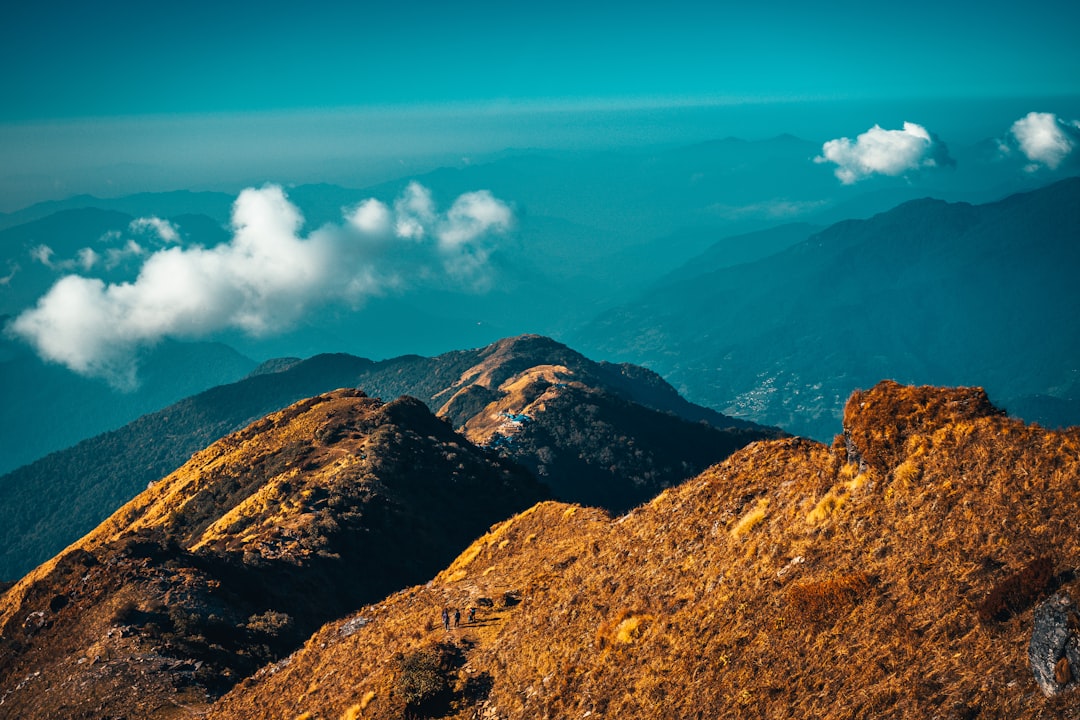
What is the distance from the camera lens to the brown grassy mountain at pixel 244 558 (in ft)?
131

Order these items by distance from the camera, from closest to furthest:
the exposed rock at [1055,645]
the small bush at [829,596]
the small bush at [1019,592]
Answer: the exposed rock at [1055,645]
the small bush at [1019,592]
the small bush at [829,596]

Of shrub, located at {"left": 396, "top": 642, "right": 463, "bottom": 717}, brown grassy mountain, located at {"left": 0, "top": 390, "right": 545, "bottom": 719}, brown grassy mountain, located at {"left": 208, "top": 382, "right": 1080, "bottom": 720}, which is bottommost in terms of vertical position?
brown grassy mountain, located at {"left": 0, "top": 390, "right": 545, "bottom": 719}

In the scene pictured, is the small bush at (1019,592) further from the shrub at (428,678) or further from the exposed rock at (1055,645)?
the shrub at (428,678)

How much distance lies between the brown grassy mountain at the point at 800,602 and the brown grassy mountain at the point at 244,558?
34.3 feet

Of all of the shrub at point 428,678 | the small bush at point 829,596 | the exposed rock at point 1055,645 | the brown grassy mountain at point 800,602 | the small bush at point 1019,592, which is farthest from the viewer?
the shrub at point 428,678

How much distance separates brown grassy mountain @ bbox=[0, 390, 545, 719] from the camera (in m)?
40.1

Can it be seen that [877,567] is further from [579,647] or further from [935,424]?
[579,647]

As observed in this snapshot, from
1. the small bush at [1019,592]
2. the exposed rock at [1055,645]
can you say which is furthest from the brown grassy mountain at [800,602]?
the exposed rock at [1055,645]

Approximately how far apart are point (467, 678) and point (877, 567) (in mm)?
13257

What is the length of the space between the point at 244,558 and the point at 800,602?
4357 cm

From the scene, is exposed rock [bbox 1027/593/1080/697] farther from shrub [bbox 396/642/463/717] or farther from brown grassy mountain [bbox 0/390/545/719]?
brown grassy mountain [bbox 0/390/545/719]

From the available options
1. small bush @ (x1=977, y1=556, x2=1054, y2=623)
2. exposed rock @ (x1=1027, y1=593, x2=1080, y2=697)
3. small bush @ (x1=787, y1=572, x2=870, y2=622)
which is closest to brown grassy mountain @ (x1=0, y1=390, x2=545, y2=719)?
small bush @ (x1=787, y1=572, x2=870, y2=622)

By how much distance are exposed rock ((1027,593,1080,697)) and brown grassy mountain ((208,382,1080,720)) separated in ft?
0.48

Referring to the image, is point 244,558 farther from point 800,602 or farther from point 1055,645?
point 1055,645
